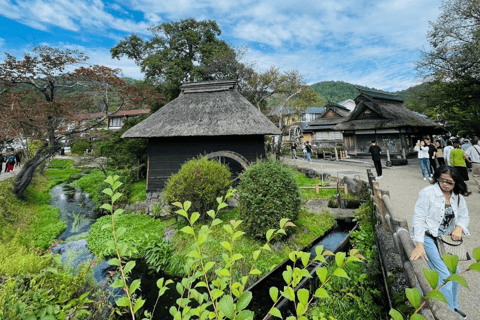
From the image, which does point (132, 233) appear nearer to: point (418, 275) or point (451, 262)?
point (418, 275)

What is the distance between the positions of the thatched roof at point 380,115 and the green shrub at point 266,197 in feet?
50.1

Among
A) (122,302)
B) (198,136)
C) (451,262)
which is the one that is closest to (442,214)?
(451,262)

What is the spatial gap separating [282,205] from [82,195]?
14906 millimetres

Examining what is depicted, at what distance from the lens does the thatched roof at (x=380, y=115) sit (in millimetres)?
17328

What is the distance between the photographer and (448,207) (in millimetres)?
2836

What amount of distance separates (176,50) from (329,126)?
22090 mm

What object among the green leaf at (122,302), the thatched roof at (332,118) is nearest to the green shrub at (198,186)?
the green leaf at (122,302)

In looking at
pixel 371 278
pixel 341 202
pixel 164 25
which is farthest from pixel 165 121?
pixel 164 25

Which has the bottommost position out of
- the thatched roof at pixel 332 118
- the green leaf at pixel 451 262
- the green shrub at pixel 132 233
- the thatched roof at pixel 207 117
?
the green shrub at pixel 132 233

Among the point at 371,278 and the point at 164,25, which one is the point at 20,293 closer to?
the point at 371,278

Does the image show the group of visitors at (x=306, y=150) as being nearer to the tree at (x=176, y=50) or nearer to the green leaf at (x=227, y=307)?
the tree at (x=176, y=50)

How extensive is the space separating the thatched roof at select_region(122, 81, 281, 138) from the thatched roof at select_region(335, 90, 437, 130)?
36.9 ft

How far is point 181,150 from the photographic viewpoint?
1220 cm

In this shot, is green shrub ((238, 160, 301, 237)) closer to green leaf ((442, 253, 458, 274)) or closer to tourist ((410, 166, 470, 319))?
tourist ((410, 166, 470, 319))
